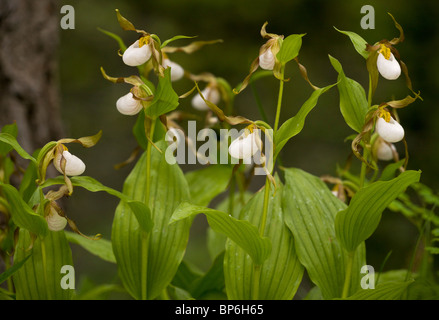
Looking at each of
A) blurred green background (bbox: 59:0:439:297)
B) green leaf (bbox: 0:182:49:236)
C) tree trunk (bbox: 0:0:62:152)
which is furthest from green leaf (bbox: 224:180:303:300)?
blurred green background (bbox: 59:0:439:297)

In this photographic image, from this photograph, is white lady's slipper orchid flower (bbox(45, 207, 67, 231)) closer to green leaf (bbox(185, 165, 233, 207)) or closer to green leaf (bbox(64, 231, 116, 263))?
green leaf (bbox(64, 231, 116, 263))

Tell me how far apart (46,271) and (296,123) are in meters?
0.54

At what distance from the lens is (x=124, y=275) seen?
86 cm

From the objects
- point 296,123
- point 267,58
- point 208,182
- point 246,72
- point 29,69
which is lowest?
point 208,182

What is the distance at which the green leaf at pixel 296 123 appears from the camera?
0.72 metres

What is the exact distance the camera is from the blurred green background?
1.86 meters

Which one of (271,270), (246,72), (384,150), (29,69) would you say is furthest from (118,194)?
(246,72)

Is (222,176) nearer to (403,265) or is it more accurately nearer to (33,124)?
(33,124)

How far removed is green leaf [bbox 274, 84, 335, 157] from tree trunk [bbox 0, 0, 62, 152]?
764 millimetres

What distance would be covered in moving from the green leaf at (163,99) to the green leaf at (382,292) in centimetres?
46

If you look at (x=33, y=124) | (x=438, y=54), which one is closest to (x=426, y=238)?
(x=33, y=124)

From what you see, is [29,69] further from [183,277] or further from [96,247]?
[183,277]

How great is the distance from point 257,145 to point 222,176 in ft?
1.21

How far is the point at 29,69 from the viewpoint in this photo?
1.20 metres
